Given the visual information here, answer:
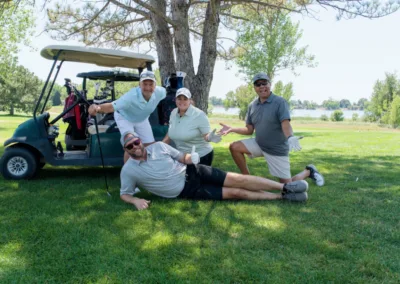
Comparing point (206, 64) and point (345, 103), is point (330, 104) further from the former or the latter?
point (206, 64)

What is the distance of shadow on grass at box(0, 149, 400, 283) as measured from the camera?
7.98 ft

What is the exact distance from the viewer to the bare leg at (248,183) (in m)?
3.90

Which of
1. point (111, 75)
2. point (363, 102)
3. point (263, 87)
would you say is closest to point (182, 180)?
point (263, 87)

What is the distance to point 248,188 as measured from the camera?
3988mm

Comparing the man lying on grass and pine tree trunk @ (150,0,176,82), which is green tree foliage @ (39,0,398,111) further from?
the man lying on grass

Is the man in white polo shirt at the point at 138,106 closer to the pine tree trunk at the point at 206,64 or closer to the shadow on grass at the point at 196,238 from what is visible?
the shadow on grass at the point at 196,238

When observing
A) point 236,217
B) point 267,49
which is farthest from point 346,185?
point 267,49

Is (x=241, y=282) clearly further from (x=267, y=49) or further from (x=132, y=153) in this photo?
(x=267, y=49)

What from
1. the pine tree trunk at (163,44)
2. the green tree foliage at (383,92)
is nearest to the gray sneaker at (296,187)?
the pine tree trunk at (163,44)

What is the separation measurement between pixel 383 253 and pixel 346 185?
2287 mm

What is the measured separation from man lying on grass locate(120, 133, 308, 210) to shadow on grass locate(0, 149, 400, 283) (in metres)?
0.11

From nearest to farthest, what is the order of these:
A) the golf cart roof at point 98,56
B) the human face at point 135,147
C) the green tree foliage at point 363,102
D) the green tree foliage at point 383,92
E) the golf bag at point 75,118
A: 1. the human face at point 135,147
2. the golf cart roof at point 98,56
3. the golf bag at point 75,118
4. the green tree foliage at point 383,92
5. the green tree foliage at point 363,102

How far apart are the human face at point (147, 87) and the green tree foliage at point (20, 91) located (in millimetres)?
33151

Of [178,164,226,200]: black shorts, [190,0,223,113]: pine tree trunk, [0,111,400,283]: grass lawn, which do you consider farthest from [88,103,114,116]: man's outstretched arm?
[190,0,223,113]: pine tree trunk
